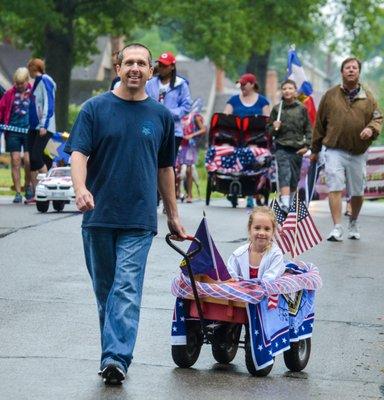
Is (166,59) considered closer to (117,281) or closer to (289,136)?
(289,136)

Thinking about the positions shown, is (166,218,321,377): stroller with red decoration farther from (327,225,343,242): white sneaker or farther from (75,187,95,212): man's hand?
(327,225,343,242): white sneaker

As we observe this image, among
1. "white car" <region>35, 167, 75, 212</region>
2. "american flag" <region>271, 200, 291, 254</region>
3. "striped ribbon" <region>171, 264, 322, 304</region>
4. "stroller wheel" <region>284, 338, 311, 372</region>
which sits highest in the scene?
"american flag" <region>271, 200, 291, 254</region>

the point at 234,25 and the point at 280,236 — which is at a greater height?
the point at 234,25

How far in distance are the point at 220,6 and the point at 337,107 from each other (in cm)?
2956

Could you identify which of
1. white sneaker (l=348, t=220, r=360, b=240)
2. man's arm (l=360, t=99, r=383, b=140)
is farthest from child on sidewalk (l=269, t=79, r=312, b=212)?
man's arm (l=360, t=99, r=383, b=140)

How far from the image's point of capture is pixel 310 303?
27.8ft

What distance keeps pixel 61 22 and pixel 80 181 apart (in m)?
34.2

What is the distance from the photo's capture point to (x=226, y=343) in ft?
26.9

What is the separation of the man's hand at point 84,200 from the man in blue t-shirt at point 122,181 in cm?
19

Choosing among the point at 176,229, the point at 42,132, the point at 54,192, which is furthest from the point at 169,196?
the point at 42,132

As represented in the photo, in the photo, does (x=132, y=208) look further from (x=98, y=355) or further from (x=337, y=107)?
(x=337, y=107)

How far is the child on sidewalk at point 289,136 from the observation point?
1909 cm

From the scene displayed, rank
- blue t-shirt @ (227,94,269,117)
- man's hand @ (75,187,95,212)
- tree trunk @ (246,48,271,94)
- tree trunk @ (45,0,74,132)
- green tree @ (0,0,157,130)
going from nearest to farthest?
man's hand @ (75,187,95,212) → blue t-shirt @ (227,94,269,117) → green tree @ (0,0,157,130) → tree trunk @ (45,0,74,132) → tree trunk @ (246,48,271,94)

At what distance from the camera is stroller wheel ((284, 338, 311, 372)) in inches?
323
